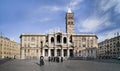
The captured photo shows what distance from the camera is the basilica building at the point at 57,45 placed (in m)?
95.3

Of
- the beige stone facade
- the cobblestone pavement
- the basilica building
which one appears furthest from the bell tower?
the cobblestone pavement

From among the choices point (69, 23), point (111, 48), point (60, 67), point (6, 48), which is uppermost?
point (69, 23)

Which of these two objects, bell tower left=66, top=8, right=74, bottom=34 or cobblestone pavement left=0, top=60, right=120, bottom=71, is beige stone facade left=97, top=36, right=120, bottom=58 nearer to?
bell tower left=66, top=8, right=74, bottom=34

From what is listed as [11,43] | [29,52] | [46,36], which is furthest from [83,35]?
[11,43]

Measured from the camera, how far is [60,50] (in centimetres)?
9706

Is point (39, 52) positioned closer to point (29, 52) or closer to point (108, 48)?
point (29, 52)

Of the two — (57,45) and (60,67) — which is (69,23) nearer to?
(57,45)

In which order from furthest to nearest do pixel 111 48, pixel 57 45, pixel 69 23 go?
pixel 111 48 → pixel 69 23 → pixel 57 45

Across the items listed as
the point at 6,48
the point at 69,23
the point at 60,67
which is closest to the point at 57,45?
the point at 69,23

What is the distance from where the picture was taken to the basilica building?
95.3m

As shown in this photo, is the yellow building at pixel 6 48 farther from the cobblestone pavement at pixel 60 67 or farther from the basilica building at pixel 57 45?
the cobblestone pavement at pixel 60 67

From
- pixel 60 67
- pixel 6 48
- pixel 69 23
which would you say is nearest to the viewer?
pixel 60 67

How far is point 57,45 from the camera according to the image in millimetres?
96312

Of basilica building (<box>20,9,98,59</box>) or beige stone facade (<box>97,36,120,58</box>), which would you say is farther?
beige stone facade (<box>97,36,120,58</box>)
